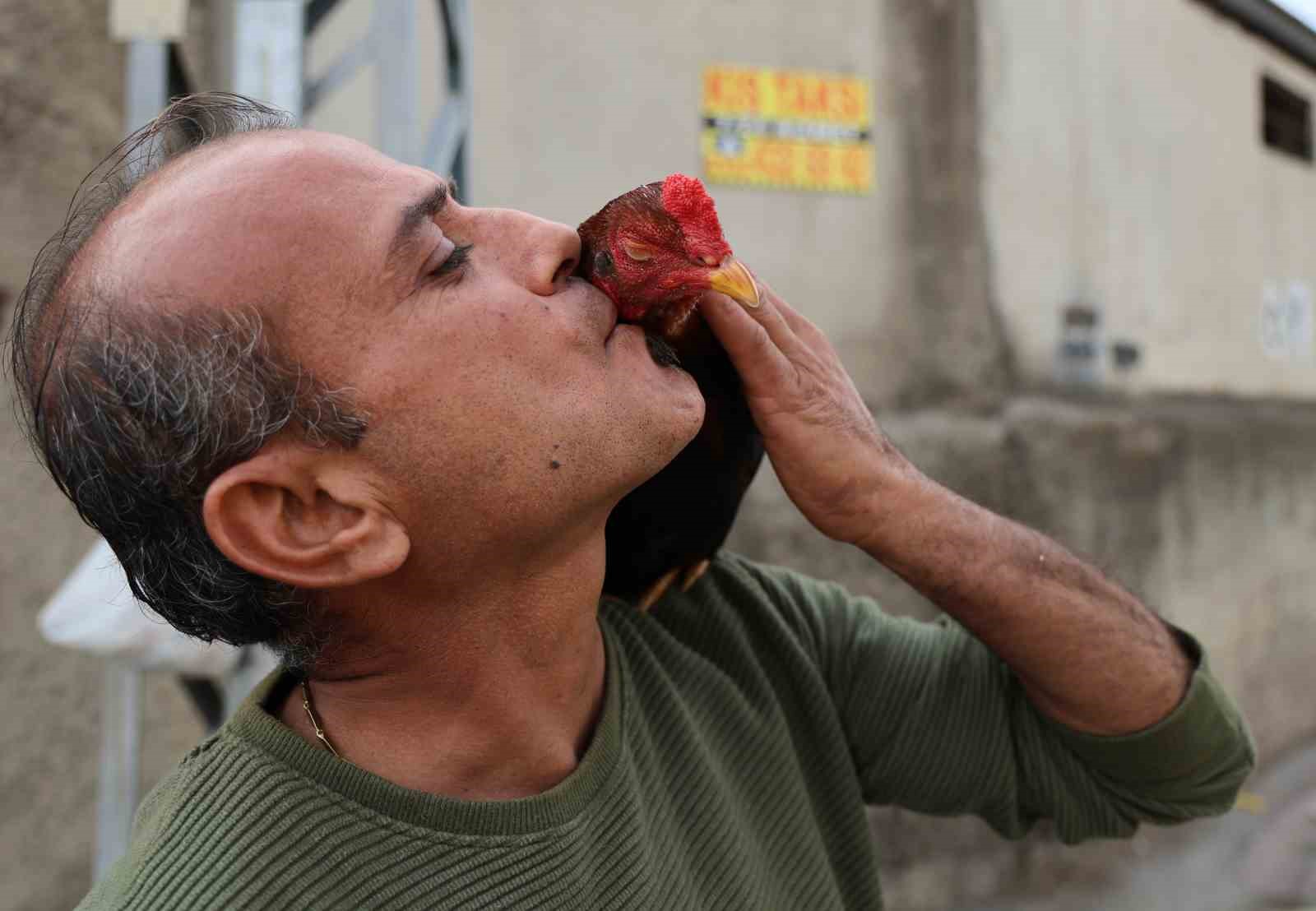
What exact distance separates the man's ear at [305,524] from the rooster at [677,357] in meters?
0.36

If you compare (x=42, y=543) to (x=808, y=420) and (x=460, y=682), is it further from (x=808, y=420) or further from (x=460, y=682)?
(x=808, y=420)

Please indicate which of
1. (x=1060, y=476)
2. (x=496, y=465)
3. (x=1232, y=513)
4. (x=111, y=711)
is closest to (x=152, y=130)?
(x=496, y=465)

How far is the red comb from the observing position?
127cm

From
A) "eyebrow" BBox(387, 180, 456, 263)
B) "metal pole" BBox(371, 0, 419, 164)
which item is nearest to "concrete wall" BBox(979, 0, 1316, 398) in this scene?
"metal pole" BBox(371, 0, 419, 164)

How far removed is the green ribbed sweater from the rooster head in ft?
1.37

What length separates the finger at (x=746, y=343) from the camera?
4.15 feet

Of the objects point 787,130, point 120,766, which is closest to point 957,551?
point 120,766

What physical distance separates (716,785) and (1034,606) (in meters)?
0.48

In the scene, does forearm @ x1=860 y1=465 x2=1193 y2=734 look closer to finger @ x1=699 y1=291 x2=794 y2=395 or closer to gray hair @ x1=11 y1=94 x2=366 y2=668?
finger @ x1=699 y1=291 x2=794 y2=395

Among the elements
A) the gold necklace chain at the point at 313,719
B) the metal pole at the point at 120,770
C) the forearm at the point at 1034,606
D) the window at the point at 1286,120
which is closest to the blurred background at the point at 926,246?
the metal pole at the point at 120,770

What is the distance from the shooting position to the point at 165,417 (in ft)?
3.37

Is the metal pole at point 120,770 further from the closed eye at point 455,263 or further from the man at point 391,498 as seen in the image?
Result: the closed eye at point 455,263

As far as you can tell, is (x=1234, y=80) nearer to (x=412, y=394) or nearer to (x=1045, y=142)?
(x=1045, y=142)

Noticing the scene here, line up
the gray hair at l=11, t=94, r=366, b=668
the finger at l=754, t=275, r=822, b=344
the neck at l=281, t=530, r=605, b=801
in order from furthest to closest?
1. the finger at l=754, t=275, r=822, b=344
2. the neck at l=281, t=530, r=605, b=801
3. the gray hair at l=11, t=94, r=366, b=668
